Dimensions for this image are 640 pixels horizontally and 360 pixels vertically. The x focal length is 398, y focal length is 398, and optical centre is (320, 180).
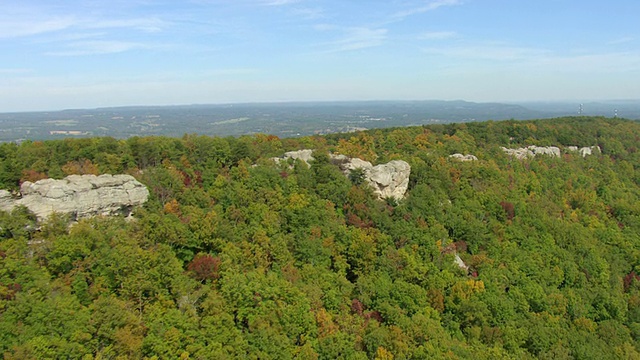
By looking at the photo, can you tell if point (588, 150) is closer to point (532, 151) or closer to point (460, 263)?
point (532, 151)

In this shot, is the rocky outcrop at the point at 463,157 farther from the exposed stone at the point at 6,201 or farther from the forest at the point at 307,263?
the exposed stone at the point at 6,201

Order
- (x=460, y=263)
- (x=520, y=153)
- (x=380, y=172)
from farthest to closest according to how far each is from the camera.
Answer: (x=520, y=153)
(x=380, y=172)
(x=460, y=263)

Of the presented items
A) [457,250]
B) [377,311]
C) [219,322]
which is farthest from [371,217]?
[219,322]

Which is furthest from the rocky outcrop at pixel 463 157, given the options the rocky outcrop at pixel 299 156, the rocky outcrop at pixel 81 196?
the rocky outcrop at pixel 81 196

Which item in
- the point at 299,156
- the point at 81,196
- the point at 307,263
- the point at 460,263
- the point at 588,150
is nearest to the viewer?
the point at 81,196

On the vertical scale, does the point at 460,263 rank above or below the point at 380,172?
below

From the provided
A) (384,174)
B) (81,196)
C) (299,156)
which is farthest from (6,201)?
(384,174)

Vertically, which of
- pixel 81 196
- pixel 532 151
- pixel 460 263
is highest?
pixel 532 151

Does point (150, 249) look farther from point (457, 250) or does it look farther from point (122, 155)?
point (457, 250)
